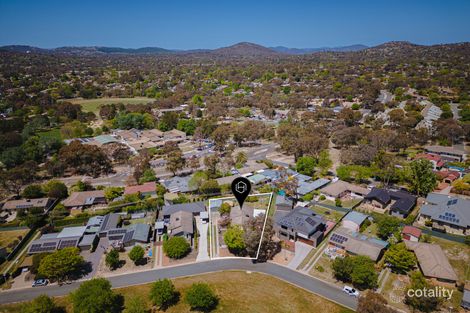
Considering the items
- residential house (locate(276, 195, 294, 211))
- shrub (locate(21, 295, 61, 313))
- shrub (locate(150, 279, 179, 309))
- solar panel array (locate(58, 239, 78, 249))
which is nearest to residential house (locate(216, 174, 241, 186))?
residential house (locate(276, 195, 294, 211))

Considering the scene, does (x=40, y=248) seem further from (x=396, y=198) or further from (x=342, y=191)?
(x=396, y=198)

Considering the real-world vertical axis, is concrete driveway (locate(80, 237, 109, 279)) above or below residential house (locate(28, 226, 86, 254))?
below

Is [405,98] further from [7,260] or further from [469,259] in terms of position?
[7,260]

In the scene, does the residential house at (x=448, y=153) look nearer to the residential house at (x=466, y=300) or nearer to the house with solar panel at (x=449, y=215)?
the house with solar panel at (x=449, y=215)

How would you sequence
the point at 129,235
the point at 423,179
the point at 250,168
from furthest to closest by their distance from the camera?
the point at 250,168 → the point at 423,179 → the point at 129,235

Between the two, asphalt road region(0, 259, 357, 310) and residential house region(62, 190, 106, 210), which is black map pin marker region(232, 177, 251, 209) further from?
residential house region(62, 190, 106, 210)

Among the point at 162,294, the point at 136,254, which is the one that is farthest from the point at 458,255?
the point at 136,254

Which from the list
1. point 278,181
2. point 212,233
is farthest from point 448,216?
point 212,233
